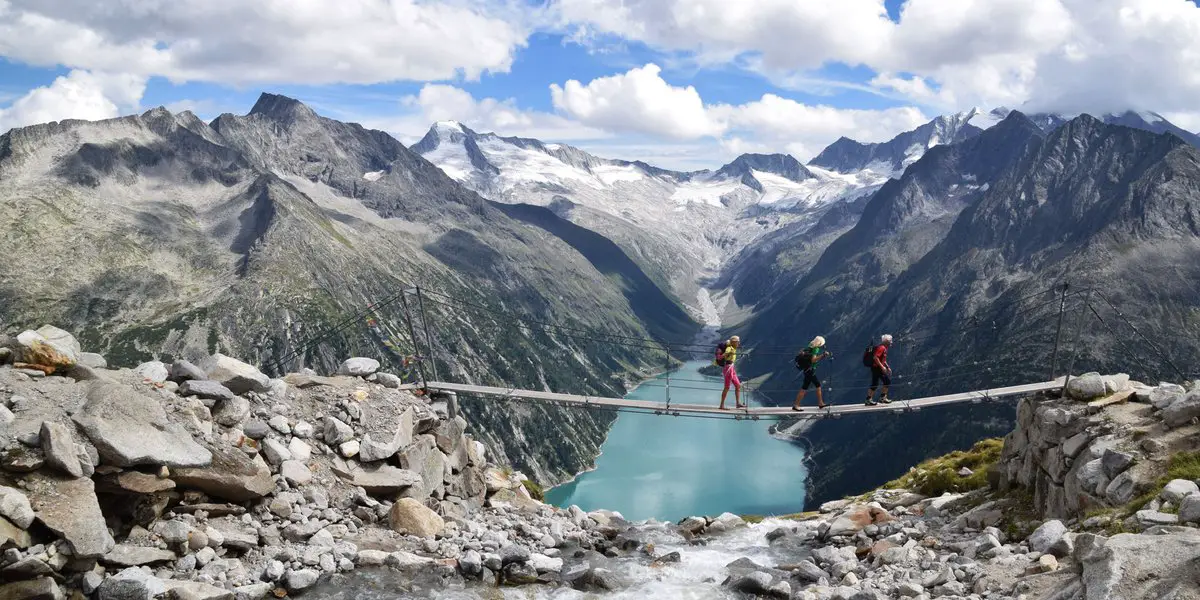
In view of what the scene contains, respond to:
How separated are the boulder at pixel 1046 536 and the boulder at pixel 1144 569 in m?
3.78

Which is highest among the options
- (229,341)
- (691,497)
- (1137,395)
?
(1137,395)

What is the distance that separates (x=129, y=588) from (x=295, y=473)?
244 inches

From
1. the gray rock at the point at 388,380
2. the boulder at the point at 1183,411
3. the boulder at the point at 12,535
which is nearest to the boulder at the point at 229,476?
the boulder at the point at 12,535

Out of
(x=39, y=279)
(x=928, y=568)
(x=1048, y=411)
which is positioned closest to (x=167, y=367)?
(x=928, y=568)

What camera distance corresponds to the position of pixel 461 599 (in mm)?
17906

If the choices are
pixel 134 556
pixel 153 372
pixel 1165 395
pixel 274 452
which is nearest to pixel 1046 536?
pixel 1165 395

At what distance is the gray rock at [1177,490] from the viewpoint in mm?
16281

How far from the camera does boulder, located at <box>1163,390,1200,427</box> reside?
783 inches

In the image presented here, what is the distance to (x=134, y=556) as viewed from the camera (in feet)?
53.5

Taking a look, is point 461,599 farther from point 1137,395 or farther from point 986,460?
point 986,460

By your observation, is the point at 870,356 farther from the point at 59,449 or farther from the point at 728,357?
the point at 59,449

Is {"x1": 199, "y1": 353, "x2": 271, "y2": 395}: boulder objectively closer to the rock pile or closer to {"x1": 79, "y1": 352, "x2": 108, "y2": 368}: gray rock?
the rock pile

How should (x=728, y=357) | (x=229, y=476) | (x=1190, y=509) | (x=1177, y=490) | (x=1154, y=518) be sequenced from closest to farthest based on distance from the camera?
(x=1190, y=509) → (x=1154, y=518) → (x=1177, y=490) → (x=229, y=476) → (x=728, y=357)

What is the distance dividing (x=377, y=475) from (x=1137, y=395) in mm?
22449
